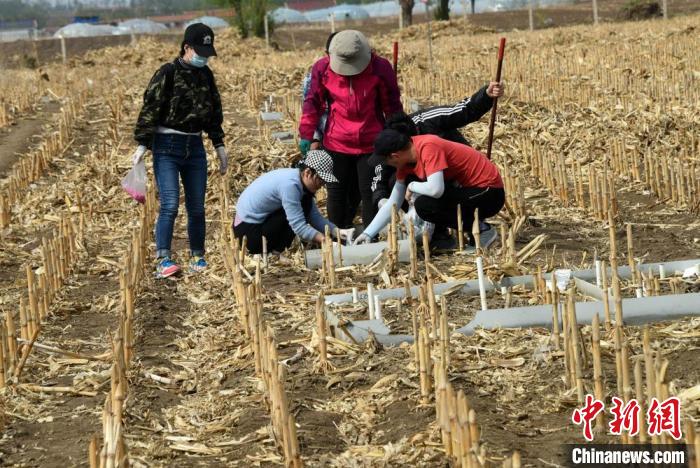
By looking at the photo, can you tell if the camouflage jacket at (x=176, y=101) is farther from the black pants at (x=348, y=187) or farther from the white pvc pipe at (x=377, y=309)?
the white pvc pipe at (x=377, y=309)

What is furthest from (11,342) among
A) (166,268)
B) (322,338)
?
(166,268)

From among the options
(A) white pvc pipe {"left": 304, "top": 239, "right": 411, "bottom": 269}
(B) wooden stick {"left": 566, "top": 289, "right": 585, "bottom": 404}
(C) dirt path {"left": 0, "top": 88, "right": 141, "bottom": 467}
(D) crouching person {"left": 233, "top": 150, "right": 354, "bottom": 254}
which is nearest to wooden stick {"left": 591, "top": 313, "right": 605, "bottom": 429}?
(B) wooden stick {"left": 566, "top": 289, "right": 585, "bottom": 404}

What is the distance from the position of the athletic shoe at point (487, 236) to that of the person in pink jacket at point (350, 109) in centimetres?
80

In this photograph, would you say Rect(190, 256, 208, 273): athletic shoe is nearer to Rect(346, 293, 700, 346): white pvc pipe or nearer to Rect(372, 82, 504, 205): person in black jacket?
Rect(372, 82, 504, 205): person in black jacket

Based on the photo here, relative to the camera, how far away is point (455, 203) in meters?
7.50

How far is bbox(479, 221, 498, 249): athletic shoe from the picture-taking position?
7558mm

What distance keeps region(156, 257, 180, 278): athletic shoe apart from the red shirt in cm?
157

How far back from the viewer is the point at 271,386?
4.65 meters

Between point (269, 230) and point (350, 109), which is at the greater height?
point (350, 109)

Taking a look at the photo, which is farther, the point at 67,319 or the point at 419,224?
the point at 419,224

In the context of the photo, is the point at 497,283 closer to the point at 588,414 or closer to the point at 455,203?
the point at 455,203

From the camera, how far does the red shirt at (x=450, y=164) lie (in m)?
7.23

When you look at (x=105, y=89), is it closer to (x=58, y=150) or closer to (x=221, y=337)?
(x=58, y=150)

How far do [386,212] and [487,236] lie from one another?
70 centimetres
